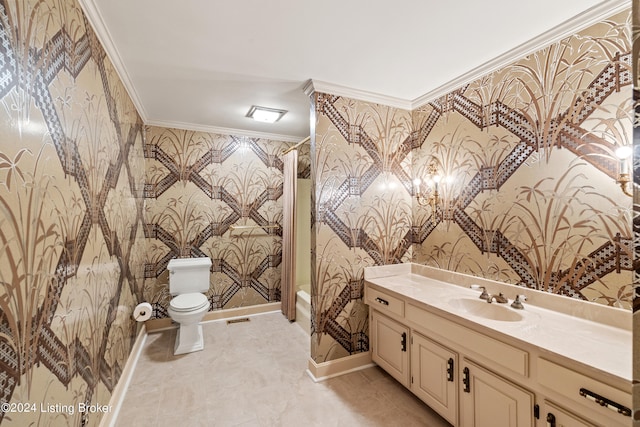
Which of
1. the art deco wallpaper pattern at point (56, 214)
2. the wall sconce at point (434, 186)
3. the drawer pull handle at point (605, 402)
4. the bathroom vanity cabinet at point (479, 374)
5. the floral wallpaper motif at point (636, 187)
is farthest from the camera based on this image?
the wall sconce at point (434, 186)

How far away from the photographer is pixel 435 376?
1863 millimetres

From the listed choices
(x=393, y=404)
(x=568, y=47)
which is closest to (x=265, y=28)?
(x=568, y=47)

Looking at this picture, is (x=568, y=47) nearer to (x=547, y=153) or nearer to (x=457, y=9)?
(x=547, y=153)

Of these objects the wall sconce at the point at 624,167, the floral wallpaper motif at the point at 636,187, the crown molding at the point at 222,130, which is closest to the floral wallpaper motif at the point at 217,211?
the crown molding at the point at 222,130

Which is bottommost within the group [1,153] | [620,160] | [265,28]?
[1,153]

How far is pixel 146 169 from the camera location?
10.9 ft

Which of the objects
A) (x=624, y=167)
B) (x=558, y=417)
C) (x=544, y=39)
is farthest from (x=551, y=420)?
(x=544, y=39)

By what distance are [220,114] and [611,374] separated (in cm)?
356

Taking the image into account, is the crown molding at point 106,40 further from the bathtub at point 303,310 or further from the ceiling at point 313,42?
the bathtub at point 303,310

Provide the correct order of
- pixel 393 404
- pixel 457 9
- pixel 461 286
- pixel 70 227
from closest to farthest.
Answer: pixel 70 227 < pixel 457 9 < pixel 393 404 < pixel 461 286

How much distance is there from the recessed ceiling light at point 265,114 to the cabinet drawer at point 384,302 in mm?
2117

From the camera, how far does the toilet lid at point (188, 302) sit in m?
2.80

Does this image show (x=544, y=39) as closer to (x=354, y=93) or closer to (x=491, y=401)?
(x=354, y=93)

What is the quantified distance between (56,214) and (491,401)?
2.34m
